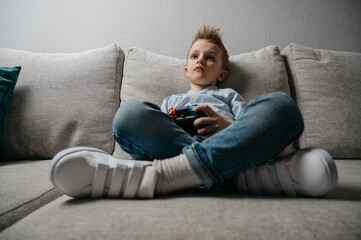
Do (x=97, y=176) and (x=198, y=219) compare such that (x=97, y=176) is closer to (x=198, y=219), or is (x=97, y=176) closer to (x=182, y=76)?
(x=198, y=219)

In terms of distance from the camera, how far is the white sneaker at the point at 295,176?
44 centimetres

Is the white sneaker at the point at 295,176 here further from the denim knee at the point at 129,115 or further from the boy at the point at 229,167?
the denim knee at the point at 129,115

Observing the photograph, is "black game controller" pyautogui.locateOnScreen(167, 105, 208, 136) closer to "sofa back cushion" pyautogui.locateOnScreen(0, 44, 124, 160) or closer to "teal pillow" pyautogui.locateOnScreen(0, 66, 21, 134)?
"sofa back cushion" pyautogui.locateOnScreen(0, 44, 124, 160)

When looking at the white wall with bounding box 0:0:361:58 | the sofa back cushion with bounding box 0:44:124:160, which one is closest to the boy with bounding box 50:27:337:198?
the sofa back cushion with bounding box 0:44:124:160

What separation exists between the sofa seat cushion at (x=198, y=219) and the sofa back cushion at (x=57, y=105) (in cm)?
54

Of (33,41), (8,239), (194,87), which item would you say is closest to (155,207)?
(8,239)

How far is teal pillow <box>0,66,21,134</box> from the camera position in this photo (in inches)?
34.8

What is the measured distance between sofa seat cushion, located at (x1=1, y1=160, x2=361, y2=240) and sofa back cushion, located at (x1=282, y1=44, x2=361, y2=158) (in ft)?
1.80

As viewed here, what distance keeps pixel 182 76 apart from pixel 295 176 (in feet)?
2.42

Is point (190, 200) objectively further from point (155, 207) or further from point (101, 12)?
point (101, 12)

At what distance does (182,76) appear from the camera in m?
1.08

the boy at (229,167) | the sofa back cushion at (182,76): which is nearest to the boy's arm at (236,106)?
the sofa back cushion at (182,76)

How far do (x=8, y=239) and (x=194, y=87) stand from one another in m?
0.85

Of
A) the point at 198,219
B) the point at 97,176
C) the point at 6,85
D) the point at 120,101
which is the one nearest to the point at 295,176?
the point at 198,219
